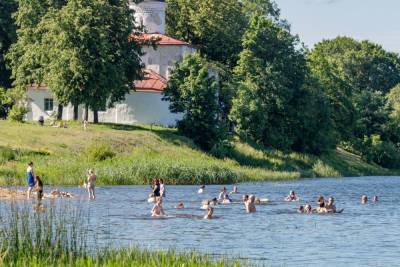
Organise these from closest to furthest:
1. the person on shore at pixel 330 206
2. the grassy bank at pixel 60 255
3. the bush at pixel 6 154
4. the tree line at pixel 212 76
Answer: the grassy bank at pixel 60 255, the person on shore at pixel 330 206, the bush at pixel 6 154, the tree line at pixel 212 76

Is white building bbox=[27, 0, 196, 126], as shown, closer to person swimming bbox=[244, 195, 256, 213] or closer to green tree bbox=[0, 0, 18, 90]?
green tree bbox=[0, 0, 18, 90]

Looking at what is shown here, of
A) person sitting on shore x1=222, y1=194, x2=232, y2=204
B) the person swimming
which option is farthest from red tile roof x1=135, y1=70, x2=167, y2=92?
the person swimming

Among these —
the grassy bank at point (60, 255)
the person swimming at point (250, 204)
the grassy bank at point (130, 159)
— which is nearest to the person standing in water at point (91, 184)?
the grassy bank at point (130, 159)

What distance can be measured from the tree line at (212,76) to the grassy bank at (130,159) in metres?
3.19

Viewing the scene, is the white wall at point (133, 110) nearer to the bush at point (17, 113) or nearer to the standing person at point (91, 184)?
the bush at point (17, 113)

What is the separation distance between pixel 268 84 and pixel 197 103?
43.3ft

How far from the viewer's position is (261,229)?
48062 millimetres

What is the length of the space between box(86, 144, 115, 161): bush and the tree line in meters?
11.3

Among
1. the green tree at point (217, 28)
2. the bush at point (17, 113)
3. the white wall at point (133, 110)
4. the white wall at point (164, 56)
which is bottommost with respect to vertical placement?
the bush at point (17, 113)

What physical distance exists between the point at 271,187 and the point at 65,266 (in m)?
55.4

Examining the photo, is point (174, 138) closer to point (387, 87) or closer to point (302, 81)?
point (302, 81)

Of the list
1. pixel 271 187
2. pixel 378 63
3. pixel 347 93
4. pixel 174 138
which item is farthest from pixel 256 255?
pixel 378 63

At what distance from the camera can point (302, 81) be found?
375 ft

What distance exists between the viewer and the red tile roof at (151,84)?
11000 centimetres
